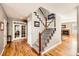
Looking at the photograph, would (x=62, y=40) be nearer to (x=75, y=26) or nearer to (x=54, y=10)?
(x=75, y=26)

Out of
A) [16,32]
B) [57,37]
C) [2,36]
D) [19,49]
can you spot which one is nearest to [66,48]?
[57,37]

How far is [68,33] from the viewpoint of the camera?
90.8 inches

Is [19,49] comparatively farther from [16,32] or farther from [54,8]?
[54,8]

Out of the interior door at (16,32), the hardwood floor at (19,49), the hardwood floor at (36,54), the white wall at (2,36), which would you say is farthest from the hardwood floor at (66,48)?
the white wall at (2,36)

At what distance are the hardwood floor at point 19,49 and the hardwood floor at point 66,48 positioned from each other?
379 mm

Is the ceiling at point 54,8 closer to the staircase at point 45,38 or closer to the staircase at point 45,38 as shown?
the staircase at point 45,38

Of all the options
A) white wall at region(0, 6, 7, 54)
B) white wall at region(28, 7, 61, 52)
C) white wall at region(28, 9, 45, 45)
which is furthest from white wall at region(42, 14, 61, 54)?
white wall at region(0, 6, 7, 54)

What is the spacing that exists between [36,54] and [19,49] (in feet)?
1.34

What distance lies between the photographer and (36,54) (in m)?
2.40

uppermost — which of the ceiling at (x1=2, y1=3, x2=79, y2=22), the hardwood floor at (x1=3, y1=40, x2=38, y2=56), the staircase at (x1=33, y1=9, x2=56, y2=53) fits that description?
the ceiling at (x1=2, y1=3, x2=79, y2=22)

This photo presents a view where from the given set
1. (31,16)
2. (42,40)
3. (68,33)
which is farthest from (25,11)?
(68,33)

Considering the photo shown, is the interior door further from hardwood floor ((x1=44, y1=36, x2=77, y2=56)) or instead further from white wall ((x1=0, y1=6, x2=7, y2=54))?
hardwood floor ((x1=44, y1=36, x2=77, y2=56))

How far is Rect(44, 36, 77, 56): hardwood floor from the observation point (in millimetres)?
2305

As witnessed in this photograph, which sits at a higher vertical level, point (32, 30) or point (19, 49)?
point (32, 30)
